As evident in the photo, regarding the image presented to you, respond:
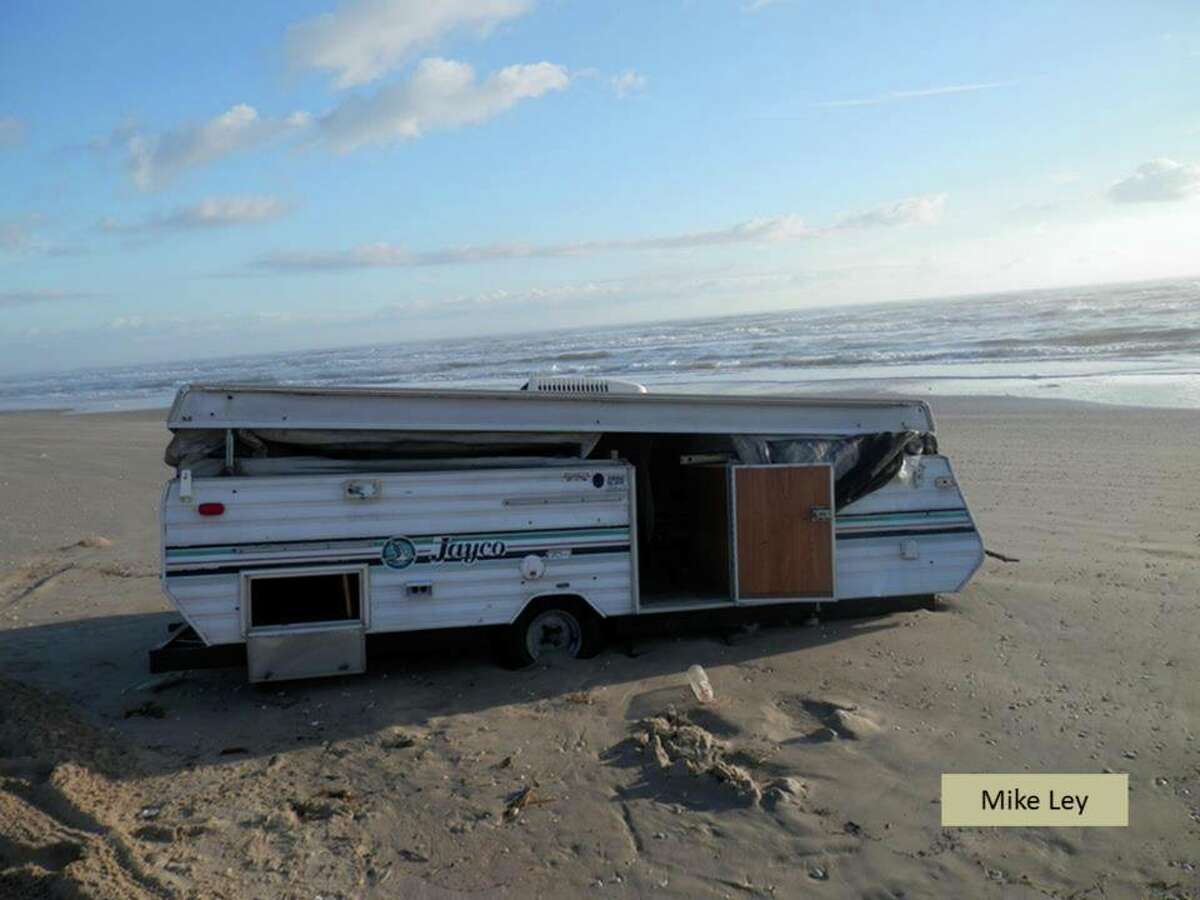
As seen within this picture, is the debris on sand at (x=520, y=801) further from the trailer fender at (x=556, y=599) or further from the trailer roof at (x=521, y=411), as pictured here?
the trailer roof at (x=521, y=411)

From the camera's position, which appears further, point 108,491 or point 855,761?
point 108,491

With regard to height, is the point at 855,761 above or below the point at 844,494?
below

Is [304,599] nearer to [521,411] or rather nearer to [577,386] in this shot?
[521,411]

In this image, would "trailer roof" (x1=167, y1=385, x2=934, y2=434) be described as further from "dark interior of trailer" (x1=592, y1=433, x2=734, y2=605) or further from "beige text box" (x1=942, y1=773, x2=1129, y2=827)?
"beige text box" (x1=942, y1=773, x2=1129, y2=827)

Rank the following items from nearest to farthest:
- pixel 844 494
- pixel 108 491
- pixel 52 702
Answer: pixel 52 702, pixel 844 494, pixel 108 491

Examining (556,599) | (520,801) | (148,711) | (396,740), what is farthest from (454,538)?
(148,711)

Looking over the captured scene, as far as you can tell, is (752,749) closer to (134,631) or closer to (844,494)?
(844,494)

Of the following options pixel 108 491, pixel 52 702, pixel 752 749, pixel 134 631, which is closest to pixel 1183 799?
pixel 752 749

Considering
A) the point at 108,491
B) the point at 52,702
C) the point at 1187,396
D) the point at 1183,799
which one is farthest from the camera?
the point at 1187,396

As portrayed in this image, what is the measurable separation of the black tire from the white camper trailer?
0.06 feet

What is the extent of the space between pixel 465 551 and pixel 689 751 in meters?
2.31

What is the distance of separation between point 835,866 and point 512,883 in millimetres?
1591

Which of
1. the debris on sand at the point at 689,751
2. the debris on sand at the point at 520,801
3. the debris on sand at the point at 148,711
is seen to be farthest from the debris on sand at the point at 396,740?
the debris on sand at the point at 148,711

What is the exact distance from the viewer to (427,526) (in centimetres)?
752
